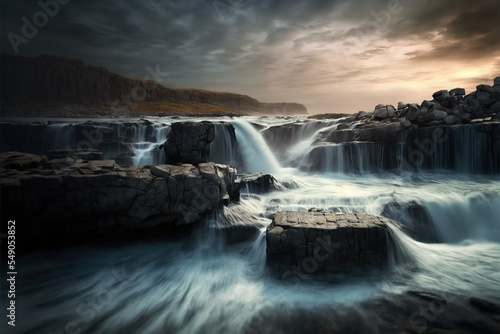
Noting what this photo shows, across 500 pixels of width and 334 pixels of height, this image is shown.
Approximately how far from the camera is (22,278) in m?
5.37

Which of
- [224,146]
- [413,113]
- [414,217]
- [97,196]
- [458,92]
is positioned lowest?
[414,217]

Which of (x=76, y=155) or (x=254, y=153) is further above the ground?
(x=254, y=153)

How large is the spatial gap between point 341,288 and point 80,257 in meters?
6.30

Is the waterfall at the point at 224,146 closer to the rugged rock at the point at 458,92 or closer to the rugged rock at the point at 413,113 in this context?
the rugged rock at the point at 413,113

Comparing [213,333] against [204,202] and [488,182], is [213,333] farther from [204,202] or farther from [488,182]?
[488,182]

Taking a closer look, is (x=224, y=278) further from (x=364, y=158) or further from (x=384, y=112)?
(x=384, y=112)

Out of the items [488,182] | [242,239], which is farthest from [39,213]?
[488,182]

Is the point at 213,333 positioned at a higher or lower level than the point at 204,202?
lower

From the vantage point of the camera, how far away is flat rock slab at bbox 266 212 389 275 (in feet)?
16.6

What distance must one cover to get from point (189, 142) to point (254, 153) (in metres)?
8.75

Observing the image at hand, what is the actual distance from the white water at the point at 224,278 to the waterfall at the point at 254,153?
754 centimetres

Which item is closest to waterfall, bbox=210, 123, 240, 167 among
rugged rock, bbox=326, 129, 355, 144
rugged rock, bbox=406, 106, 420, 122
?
rugged rock, bbox=326, 129, 355, 144

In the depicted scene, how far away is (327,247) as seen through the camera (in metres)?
5.06

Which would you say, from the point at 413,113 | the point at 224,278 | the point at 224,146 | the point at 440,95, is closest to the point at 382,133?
the point at 413,113
